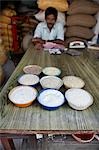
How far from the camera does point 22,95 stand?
3.72 ft

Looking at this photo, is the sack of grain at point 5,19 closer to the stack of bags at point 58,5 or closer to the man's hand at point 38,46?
the stack of bags at point 58,5

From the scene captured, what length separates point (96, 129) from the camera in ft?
3.08

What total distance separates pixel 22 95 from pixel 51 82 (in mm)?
241

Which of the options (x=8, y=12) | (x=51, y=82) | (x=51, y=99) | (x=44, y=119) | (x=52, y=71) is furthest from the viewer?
(x=8, y=12)

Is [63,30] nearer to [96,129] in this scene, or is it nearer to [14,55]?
[14,55]

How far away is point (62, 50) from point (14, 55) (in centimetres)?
Answer: 155

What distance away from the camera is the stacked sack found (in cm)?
287

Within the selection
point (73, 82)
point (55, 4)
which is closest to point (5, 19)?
point (55, 4)

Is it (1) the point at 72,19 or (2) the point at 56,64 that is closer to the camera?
(2) the point at 56,64

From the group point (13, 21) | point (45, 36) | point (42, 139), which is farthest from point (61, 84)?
point (13, 21)

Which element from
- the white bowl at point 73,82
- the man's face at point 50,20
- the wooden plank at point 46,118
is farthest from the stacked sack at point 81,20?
the wooden plank at point 46,118

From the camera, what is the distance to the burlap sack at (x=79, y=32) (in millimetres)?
2861

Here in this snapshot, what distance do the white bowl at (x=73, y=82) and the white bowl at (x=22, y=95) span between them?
0.22 metres

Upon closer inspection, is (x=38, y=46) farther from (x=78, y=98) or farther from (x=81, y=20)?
(x=78, y=98)
